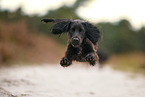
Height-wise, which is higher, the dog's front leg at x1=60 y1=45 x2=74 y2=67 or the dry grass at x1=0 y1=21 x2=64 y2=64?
the dry grass at x1=0 y1=21 x2=64 y2=64

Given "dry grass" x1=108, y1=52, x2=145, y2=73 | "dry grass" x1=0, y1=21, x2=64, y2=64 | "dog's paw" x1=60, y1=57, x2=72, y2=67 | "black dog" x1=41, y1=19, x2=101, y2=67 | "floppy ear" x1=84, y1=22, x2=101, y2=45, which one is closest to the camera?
"dog's paw" x1=60, y1=57, x2=72, y2=67

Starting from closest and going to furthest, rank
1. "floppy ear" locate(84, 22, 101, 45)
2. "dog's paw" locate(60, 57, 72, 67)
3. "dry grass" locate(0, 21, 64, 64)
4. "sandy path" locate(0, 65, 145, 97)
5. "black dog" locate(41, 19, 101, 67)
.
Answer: "dog's paw" locate(60, 57, 72, 67) → "sandy path" locate(0, 65, 145, 97) → "black dog" locate(41, 19, 101, 67) → "floppy ear" locate(84, 22, 101, 45) → "dry grass" locate(0, 21, 64, 64)

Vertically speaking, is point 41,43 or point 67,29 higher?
point 41,43

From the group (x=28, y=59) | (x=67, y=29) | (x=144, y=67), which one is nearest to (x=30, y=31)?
(x=28, y=59)

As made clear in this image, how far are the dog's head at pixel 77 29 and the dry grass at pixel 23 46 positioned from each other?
7.97 meters

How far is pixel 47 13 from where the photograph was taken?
25156 millimetres

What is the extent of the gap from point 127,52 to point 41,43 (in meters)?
19.1

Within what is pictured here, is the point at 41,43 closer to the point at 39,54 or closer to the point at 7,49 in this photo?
the point at 39,54

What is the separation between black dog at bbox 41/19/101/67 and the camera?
19.0ft

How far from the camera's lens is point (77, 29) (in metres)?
5.82

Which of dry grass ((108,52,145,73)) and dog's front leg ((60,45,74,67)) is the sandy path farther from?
dry grass ((108,52,145,73))

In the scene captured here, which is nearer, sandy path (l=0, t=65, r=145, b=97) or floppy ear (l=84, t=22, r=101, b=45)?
sandy path (l=0, t=65, r=145, b=97)

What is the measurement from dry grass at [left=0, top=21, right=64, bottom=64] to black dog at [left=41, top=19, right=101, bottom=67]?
8041mm

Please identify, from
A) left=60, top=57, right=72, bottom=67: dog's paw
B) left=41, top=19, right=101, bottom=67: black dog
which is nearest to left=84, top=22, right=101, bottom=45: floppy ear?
left=41, top=19, right=101, bottom=67: black dog
